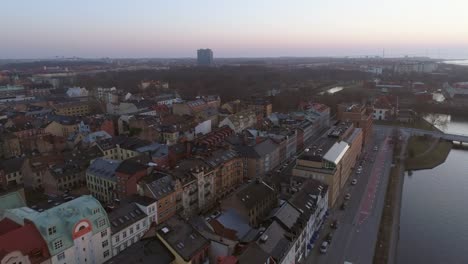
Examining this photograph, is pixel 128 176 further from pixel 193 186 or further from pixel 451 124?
pixel 451 124

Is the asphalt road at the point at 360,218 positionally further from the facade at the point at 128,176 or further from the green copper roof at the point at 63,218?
the facade at the point at 128,176

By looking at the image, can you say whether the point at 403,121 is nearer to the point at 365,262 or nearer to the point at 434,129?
the point at 434,129

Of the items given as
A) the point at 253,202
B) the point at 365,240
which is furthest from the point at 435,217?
the point at 253,202

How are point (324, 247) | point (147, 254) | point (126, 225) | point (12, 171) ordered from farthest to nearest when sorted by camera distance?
1. point (12, 171)
2. point (324, 247)
3. point (126, 225)
4. point (147, 254)

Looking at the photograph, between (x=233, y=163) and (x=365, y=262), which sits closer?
(x=365, y=262)

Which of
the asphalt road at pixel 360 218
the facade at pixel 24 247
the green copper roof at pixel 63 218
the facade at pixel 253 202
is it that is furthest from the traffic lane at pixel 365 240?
the facade at pixel 24 247

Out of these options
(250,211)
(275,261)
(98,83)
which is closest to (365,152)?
(250,211)
